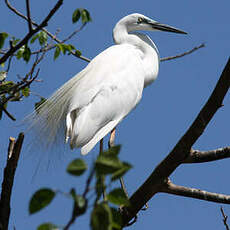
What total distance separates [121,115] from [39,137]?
2.57 ft

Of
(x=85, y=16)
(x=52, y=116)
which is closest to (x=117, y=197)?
(x=85, y=16)

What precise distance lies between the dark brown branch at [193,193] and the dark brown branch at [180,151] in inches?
2.9

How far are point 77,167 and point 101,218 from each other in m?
0.12

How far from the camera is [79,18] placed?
10.2ft

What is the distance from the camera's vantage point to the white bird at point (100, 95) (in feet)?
13.3

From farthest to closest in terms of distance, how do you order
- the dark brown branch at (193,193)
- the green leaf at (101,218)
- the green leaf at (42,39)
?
the green leaf at (42,39) → the dark brown branch at (193,193) → the green leaf at (101,218)

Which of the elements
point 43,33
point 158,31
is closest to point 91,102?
point 43,33

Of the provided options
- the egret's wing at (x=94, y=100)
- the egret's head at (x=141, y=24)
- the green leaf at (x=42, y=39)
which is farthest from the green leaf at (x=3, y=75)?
the egret's head at (x=141, y=24)

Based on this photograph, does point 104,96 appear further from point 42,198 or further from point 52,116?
point 42,198

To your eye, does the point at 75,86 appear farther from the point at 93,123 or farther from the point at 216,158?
the point at 216,158

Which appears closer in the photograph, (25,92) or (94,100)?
(25,92)

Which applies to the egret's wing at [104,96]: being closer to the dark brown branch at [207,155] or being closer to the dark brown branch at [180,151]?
the dark brown branch at [180,151]

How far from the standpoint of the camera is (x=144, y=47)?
15.9 feet

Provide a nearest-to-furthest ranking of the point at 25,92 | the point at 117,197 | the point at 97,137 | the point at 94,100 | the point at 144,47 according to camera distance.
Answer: the point at 117,197 < the point at 25,92 < the point at 97,137 < the point at 94,100 < the point at 144,47
